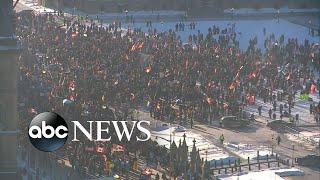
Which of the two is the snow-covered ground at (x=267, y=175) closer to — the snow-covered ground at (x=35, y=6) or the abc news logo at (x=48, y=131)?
the abc news logo at (x=48, y=131)

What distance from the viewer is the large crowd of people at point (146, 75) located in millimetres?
42469

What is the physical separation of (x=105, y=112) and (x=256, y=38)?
2425 cm

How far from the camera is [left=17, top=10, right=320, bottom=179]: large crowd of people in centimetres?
4247

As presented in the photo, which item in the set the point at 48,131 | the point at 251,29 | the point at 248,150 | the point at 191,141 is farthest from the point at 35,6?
the point at 48,131

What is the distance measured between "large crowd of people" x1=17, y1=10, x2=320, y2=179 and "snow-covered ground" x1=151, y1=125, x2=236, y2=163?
5.48 ft

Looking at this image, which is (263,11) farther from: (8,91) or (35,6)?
(8,91)

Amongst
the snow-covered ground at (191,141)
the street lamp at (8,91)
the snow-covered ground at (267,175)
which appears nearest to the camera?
the street lamp at (8,91)

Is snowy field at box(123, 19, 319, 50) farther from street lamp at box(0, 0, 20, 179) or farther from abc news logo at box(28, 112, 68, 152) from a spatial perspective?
abc news logo at box(28, 112, 68, 152)

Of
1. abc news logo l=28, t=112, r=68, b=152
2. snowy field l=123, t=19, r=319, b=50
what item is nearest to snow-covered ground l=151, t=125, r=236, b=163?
abc news logo l=28, t=112, r=68, b=152

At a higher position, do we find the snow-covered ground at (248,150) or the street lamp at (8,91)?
the street lamp at (8,91)

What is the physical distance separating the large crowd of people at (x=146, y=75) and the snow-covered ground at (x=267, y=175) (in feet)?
8.39

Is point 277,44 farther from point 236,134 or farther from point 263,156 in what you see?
point 263,156

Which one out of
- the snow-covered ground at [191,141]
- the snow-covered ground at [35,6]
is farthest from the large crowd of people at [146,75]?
the snow-covered ground at [35,6]

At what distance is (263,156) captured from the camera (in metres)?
37.9
